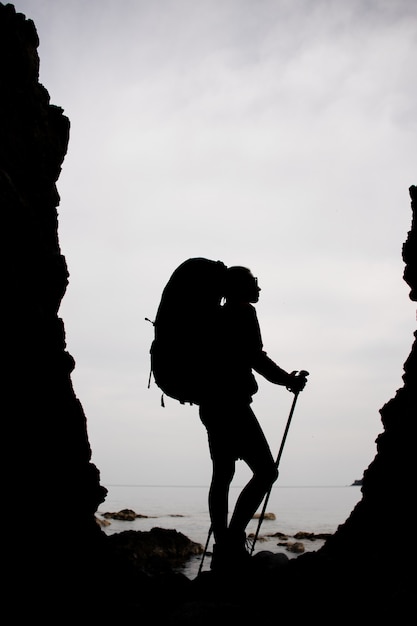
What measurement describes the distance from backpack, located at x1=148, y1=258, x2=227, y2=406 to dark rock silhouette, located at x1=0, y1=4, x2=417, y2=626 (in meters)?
1.68

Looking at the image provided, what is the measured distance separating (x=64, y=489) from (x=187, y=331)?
2.68 metres

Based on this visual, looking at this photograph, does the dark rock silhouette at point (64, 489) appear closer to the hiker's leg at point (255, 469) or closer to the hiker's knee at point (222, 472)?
the hiker's leg at point (255, 469)

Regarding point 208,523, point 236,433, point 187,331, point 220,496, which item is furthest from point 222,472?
point 208,523

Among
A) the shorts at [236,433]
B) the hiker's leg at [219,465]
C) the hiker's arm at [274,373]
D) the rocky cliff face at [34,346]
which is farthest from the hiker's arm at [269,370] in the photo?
the rocky cliff face at [34,346]

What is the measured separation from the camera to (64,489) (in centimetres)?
643

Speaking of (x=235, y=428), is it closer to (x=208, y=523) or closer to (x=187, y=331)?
(x=187, y=331)

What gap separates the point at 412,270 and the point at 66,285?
17.7 ft

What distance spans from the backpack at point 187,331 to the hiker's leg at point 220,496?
94 cm

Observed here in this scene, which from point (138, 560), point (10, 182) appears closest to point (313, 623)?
point (10, 182)

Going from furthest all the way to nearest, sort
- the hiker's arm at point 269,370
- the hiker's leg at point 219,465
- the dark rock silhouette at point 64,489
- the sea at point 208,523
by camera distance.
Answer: the sea at point 208,523
the hiker's arm at point 269,370
the hiker's leg at point 219,465
the dark rock silhouette at point 64,489

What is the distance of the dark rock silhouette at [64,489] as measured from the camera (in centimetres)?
529

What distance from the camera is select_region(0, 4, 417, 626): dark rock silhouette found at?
529cm

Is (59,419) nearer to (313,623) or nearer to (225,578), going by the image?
(225,578)

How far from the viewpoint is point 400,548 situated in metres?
5.71
